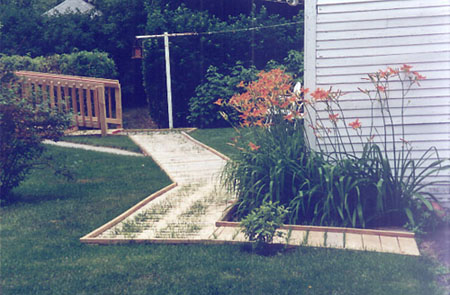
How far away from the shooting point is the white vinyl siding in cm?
513

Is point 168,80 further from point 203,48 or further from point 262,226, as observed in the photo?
point 262,226

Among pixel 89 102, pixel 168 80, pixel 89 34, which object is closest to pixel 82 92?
pixel 89 102

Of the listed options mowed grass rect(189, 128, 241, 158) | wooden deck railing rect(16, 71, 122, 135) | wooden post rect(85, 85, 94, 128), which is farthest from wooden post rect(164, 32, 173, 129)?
wooden post rect(85, 85, 94, 128)

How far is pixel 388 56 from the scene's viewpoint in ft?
17.1

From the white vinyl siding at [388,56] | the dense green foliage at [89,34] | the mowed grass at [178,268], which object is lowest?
the mowed grass at [178,268]

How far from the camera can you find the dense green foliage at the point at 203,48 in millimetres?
13234

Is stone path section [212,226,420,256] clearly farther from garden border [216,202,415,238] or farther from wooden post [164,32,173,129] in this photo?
wooden post [164,32,173,129]

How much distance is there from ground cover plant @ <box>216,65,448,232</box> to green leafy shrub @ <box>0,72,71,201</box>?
7.42ft

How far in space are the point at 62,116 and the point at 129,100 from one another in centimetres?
957

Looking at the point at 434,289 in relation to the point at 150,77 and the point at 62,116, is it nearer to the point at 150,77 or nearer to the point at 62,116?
the point at 62,116

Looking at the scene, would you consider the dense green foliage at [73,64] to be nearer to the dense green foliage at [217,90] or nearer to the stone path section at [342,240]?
the dense green foliage at [217,90]

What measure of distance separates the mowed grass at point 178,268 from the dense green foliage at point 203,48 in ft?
27.6

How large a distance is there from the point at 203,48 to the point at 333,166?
885 cm

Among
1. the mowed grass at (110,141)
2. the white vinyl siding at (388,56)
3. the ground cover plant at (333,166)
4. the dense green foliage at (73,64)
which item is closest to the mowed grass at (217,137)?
the mowed grass at (110,141)
